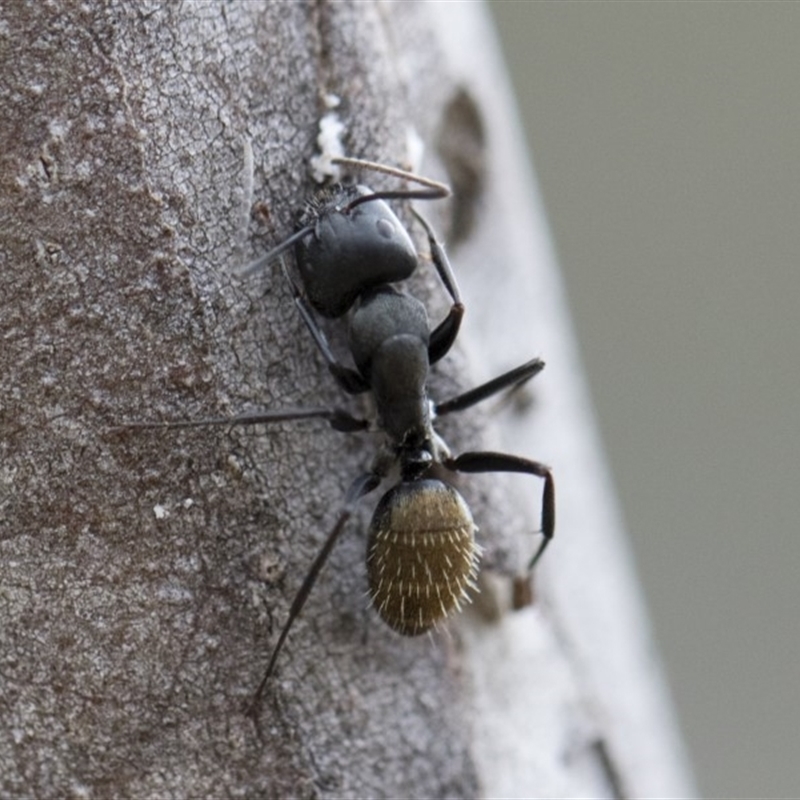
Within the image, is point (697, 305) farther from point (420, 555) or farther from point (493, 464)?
point (420, 555)

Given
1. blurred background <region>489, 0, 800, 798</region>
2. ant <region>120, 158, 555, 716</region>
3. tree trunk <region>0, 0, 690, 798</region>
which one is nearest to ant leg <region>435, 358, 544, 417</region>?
ant <region>120, 158, 555, 716</region>

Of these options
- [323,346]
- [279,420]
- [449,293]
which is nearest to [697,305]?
[449,293]

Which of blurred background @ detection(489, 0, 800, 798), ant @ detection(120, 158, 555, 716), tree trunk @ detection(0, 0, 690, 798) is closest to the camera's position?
tree trunk @ detection(0, 0, 690, 798)

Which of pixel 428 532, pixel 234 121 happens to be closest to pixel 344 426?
pixel 428 532

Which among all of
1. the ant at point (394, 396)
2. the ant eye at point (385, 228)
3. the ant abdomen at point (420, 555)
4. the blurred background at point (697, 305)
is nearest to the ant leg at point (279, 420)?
the ant at point (394, 396)

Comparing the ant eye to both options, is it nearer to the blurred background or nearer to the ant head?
the ant head

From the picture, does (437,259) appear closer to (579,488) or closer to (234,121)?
(234,121)

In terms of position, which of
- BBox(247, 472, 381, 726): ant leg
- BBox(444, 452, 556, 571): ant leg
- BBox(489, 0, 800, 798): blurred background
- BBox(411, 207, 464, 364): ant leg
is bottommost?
BBox(247, 472, 381, 726): ant leg
